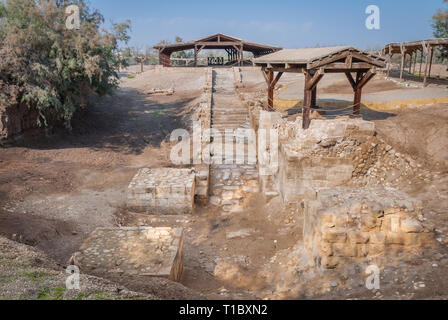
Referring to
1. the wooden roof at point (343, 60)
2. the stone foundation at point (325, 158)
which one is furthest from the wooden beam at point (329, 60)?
the stone foundation at point (325, 158)

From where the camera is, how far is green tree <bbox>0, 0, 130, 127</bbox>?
38.6 feet

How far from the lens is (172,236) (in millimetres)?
6328

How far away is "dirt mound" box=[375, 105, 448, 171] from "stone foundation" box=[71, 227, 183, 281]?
22.0 ft

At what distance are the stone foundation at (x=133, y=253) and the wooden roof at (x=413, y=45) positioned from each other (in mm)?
15953

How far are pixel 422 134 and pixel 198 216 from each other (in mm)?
6961

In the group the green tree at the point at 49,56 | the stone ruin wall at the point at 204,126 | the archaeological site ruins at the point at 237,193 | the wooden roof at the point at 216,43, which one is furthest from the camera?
the wooden roof at the point at 216,43

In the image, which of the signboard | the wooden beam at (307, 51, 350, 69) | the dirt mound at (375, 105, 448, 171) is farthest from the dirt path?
the signboard

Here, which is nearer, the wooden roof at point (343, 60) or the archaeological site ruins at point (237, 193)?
the archaeological site ruins at point (237, 193)

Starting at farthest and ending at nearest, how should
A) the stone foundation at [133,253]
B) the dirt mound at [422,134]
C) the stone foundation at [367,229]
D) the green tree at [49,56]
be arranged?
the green tree at [49,56] → the dirt mound at [422,134] → the stone foundation at [367,229] → the stone foundation at [133,253]

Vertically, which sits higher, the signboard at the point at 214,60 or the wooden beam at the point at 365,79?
the signboard at the point at 214,60

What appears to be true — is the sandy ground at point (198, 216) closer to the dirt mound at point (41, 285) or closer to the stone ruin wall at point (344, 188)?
the stone ruin wall at point (344, 188)

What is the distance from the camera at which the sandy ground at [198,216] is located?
5242mm

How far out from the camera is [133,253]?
5.75 metres
